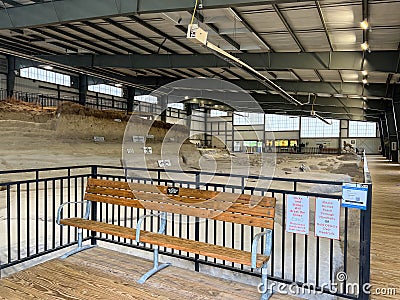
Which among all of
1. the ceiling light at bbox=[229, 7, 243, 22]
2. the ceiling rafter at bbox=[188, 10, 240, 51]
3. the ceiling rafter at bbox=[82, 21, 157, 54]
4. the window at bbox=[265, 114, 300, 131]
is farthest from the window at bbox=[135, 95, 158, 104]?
the ceiling light at bbox=[229, 7, 243, 22]

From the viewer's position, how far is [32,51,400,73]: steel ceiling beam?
31.8 ft

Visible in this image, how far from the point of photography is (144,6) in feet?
21.0

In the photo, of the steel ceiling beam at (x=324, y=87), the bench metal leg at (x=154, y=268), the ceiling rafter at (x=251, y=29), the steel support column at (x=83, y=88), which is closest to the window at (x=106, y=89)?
the steel support column at (x=83, y=88)

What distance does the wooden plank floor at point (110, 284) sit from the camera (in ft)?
8.76

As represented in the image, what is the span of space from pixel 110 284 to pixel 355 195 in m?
2.15

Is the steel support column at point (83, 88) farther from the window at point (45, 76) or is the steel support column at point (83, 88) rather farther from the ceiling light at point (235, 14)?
the ceiling light at point (235, 14)

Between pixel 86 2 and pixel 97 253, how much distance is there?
554 centimetres

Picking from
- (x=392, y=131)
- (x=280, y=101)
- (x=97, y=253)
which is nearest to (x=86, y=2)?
(x=97, y=253)

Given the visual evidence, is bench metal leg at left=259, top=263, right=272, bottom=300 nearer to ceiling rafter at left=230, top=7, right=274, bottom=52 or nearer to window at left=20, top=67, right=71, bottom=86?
ceiling rafter at left=230, top=7, right=274, bottom=52

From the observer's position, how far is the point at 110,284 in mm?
2850

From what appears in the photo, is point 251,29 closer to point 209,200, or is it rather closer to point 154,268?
point 209,200

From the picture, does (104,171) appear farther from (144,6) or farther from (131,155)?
(144,6)

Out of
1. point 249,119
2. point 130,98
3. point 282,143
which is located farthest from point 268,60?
point 282,143

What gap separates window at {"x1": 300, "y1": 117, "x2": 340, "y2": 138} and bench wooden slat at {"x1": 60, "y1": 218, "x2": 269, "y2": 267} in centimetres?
3558
